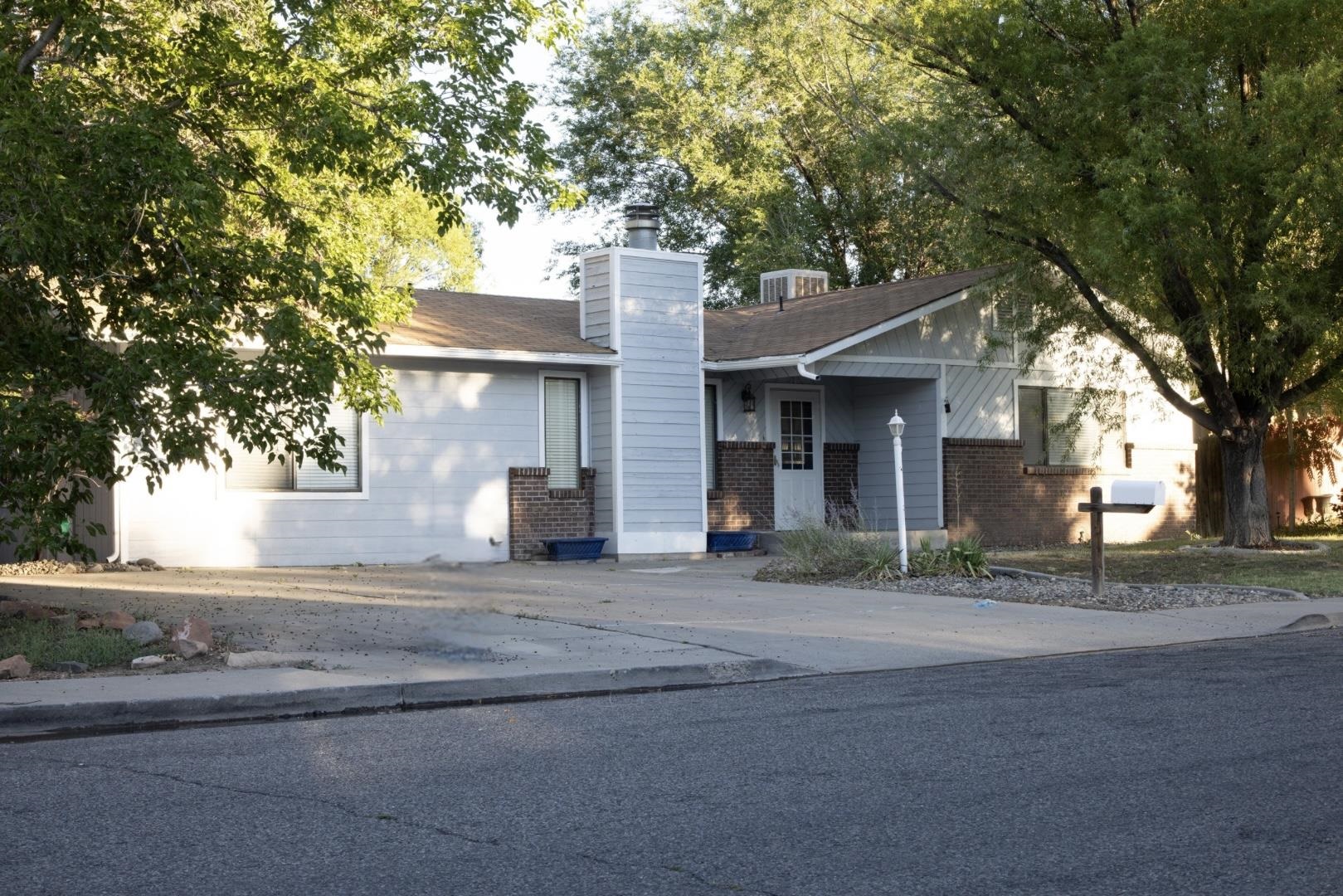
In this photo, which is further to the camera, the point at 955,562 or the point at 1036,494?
the point at 1036,494

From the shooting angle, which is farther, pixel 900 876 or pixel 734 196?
pixel 734 196

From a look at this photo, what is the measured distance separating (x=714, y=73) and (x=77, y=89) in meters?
26.0

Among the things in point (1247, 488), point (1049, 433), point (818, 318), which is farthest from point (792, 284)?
point (1247, 488)

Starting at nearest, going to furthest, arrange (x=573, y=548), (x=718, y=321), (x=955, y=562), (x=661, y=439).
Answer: (x=955, y=562)
(x=573, y=548)
(x=661, y=439)
(x=718, y=321)

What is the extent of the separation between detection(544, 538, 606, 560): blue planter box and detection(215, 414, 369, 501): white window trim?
2.74m

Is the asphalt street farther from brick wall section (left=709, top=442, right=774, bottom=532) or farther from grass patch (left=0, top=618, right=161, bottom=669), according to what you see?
brick wall section (left=709, top=442, right=774, bottom=532)

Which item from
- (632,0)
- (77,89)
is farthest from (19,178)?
(632,0)

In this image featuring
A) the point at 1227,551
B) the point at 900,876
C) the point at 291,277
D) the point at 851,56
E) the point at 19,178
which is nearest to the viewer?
the point at 900,876

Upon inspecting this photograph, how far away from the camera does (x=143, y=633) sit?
35.6 feet

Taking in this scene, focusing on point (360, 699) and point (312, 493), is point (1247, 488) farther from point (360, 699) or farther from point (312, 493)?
point (360, 699)

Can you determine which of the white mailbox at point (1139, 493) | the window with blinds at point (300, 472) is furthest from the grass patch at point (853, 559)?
the window with blinds at point (300, 472)

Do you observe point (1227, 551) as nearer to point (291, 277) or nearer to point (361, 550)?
point (361, 550)

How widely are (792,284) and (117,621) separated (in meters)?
18.2

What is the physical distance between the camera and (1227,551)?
20.9 meters
